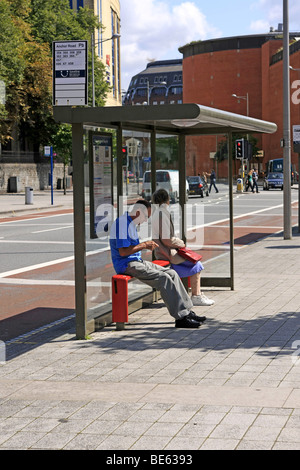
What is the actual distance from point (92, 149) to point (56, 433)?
378 cm

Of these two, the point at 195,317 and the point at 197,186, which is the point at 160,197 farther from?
the point at 197,186

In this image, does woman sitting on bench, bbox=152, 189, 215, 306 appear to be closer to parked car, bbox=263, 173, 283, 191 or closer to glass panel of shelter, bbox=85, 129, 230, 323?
glass panel of shelter, bbox=85, 129, 230, 323

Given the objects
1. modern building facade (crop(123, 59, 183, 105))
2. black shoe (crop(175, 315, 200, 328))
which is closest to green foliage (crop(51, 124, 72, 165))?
black shoe (crop(175, 315, 200, 328))

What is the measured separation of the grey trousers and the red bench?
0.18 metres

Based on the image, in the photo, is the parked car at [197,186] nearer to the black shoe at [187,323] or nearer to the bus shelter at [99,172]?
the bus shelter at [99,172]

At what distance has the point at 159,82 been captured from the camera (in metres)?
162

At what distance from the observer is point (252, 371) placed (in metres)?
6.43

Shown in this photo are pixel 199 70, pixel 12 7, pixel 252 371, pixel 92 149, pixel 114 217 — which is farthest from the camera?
pixel 199 70

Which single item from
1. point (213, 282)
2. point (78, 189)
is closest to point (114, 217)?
point (78, 189)

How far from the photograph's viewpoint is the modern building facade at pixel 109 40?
89.0 metres

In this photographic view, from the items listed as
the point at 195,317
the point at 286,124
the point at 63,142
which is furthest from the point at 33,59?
the point at 195,317

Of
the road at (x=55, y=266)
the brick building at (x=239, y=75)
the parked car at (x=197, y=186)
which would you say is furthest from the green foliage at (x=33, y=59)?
the parked car at (x=197, y=186)
